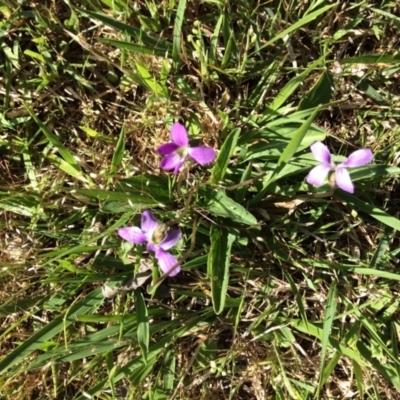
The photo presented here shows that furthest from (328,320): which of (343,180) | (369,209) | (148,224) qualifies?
(148,224)

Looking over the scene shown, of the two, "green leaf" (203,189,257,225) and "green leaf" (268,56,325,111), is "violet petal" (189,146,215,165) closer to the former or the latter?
"green leaf" (203,189,257,225)

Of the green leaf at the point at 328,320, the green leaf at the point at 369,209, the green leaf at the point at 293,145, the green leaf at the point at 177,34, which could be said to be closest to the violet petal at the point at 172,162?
the green leaf at the point at 293,145

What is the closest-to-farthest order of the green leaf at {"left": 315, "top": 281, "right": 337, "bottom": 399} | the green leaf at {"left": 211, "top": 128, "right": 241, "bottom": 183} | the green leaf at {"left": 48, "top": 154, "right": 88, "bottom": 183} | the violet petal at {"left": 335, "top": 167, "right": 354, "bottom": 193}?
1. the violet petal at {"left": 335, "top": 167, "right": 354, "bottom": 193}
2. the green leaf at {"left": 211, "top": 128, "right": 241, "bottom": 183}
3. the green leaf at {"left": 315, "top": 281, "right": 337, "bottom": 399}
4. the green leaf at {"left": 48, "top": 154, "right": 88, "bottom": 183}

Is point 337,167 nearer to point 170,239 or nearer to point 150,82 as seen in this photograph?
point 170,239

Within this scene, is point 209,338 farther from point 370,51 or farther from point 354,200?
point 370,51

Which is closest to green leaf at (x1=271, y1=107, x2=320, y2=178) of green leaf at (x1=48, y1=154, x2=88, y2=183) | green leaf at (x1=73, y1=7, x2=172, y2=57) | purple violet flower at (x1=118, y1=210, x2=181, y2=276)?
purple violet flower at (x1=118, y1=210, x2=181, y2=276)

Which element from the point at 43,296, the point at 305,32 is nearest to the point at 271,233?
the point at 305,32
